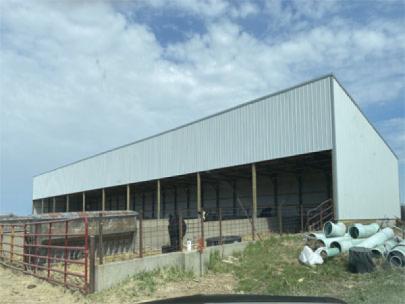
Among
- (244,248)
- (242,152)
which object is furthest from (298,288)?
(242,152)

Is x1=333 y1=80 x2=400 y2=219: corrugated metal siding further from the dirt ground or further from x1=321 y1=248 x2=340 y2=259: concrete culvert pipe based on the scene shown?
the dirt ground

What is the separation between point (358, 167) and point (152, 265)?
15.0 meters

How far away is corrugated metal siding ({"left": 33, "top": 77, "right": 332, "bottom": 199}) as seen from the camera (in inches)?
960

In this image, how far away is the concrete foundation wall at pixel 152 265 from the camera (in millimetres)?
12797

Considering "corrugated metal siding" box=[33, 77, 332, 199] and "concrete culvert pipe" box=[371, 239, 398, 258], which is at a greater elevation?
"corrugated metal siding" box=[33, 77, 332, 199]

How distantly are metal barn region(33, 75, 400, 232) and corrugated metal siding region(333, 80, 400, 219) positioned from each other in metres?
0.05

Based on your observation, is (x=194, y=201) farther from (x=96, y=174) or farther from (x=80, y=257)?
(x=80, y=257)

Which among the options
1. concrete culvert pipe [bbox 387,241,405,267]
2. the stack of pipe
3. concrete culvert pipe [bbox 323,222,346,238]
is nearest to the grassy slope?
concrete culvert pipe [bbox 387,241,405,267]

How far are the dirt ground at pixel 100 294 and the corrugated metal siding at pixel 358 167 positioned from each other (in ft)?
34.6

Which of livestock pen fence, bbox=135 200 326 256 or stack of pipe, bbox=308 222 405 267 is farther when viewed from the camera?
livestock pen fence, bbox=135 200 326 256

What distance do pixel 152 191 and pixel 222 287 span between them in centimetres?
3891

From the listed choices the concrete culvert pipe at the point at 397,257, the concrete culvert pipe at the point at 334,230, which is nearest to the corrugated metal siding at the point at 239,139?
the concrete culvert pipe at the point at 334,230

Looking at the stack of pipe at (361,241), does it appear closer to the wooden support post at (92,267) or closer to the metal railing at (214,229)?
the metal railing at (214,229)

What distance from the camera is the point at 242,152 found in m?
29.3
